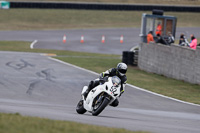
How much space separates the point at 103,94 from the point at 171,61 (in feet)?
40.0

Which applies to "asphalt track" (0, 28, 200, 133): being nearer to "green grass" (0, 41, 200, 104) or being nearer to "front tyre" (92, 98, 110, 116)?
"front tyre" (92, 98, 110, 116)

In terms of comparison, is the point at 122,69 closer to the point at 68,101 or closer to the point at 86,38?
the point at 68,101

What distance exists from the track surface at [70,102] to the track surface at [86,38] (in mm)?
12775

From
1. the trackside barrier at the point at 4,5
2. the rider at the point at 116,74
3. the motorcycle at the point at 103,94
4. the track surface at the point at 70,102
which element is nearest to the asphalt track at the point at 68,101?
the track surface at the point at 70,102

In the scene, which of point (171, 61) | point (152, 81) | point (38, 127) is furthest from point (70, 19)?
point (38, 127)

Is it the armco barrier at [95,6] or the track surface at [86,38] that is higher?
the armco barrier at [95,6]

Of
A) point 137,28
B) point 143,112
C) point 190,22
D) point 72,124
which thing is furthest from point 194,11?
point 72,124

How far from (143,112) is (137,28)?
128 ft

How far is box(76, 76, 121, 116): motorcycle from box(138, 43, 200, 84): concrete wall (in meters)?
9.64

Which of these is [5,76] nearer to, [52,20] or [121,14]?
[52,20]

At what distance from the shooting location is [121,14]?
5509cm

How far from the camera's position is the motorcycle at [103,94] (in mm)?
10984

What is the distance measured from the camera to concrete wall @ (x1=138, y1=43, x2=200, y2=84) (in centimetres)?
2042

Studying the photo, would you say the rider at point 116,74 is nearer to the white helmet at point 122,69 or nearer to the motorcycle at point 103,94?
the white helmet at point 122,69
